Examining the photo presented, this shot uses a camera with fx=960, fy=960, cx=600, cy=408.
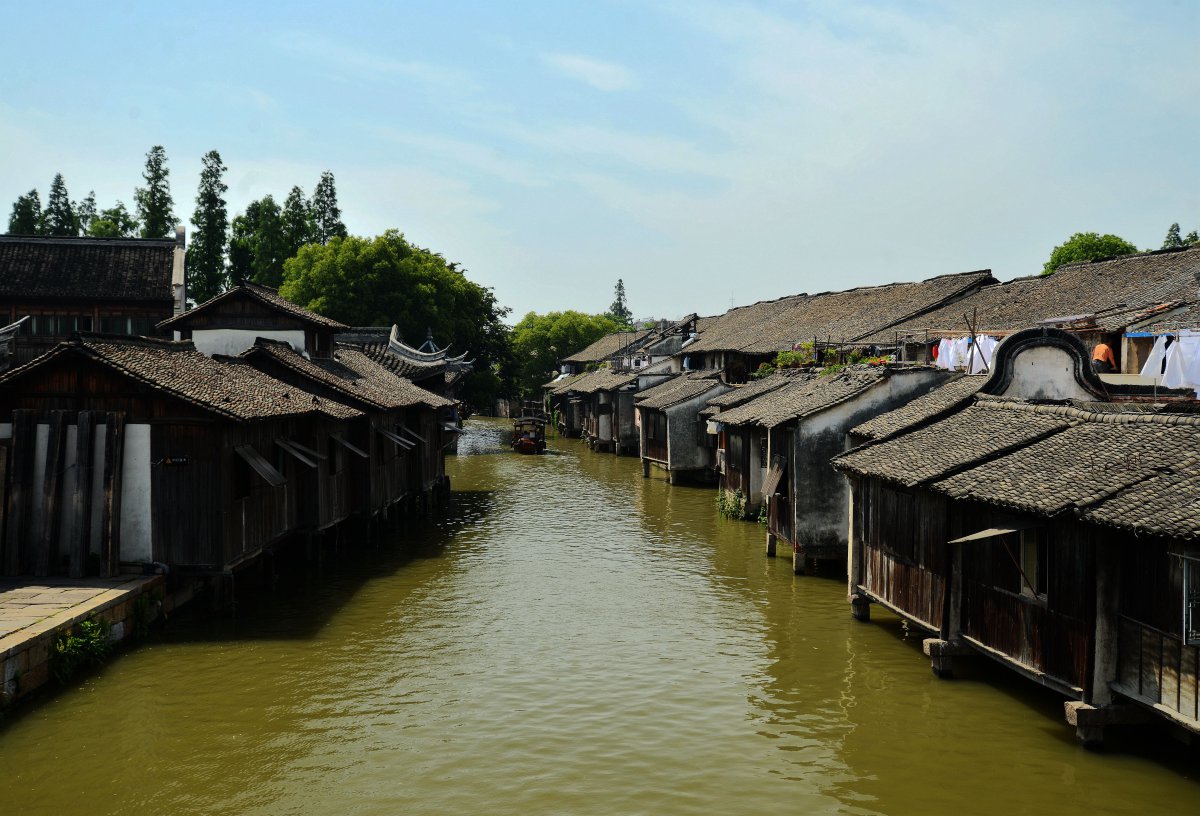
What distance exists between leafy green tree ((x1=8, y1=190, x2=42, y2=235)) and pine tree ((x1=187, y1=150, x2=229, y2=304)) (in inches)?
519

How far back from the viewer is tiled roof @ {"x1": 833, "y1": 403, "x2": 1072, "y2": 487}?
1468cm

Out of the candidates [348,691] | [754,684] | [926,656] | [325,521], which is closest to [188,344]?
[325,521]

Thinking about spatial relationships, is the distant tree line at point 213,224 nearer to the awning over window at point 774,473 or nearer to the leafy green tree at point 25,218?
the leafy green tree at point 25,218

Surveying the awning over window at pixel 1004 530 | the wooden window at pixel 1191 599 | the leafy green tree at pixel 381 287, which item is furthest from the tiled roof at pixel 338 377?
the leafy green tree at pixel 381 287

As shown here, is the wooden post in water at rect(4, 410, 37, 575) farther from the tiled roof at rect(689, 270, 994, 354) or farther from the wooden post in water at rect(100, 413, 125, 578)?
the tiled roof at rect(689, 270, 994, 354)

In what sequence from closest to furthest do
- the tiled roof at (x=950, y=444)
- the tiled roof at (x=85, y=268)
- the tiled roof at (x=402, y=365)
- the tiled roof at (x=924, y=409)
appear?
the tiled roof at (x=950, y=444) → the tiled roof at (x=924, y=409) → the tiled roof at (x=85, y=268) → the tiled roof at (x=402, y=365)

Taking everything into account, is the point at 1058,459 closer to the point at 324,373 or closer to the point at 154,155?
the point at 324,373

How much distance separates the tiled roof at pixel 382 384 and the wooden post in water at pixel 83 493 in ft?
37.0

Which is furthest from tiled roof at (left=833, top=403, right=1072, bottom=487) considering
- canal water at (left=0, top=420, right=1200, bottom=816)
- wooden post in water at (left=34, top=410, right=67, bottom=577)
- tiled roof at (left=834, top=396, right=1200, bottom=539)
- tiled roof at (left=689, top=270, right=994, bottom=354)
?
tiled roof at (left=689, top=270, right=994, bottom=354)

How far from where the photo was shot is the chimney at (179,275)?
4097cm

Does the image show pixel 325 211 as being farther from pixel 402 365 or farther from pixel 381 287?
pixel 402 365

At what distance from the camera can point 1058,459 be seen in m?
13.3

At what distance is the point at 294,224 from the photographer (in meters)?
78.9

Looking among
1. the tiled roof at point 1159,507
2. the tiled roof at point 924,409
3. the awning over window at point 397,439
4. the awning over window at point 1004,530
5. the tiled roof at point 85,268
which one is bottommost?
the awning over window at point 1004,530
